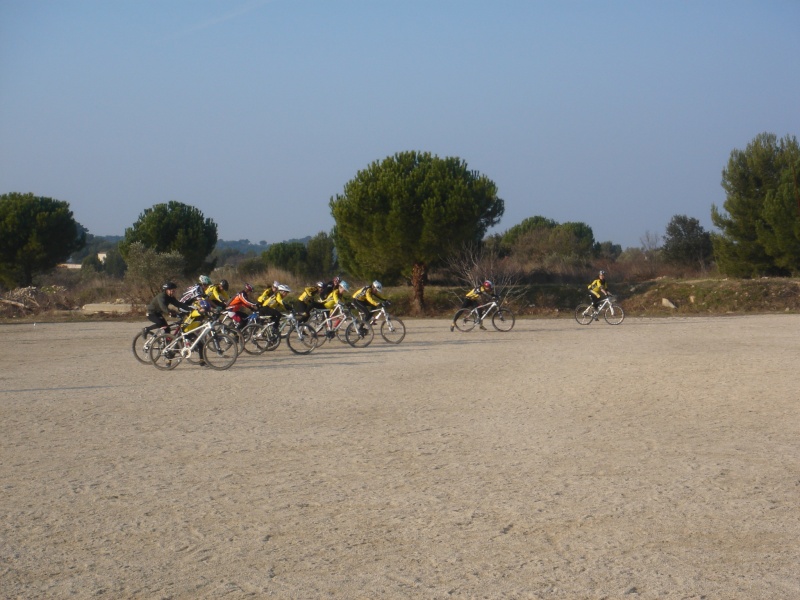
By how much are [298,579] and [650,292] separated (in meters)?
37.0

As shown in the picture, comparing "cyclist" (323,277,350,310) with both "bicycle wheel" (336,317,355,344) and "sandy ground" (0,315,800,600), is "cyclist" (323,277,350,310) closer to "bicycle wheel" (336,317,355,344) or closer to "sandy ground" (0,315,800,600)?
"bicycle wheel" (336,317,355,344)

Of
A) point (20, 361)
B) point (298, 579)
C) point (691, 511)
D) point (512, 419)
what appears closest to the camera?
point (298, 579)

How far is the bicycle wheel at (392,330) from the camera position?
75.1 feet

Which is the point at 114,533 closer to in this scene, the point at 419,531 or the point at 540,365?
the point at 419,531

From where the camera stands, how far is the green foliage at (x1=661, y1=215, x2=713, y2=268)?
2366 inches

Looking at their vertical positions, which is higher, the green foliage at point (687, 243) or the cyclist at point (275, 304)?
the green foliage at point (687, 243)

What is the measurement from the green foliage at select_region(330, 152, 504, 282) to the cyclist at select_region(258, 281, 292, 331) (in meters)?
17.5

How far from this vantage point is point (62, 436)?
10.0m

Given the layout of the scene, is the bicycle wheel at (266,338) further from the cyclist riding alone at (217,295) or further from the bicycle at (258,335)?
the cyclist riding alone at (217,295)

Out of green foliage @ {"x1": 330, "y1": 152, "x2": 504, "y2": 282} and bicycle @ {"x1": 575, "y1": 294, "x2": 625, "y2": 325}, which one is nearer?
bicycle @ {"x1": 575, "y1": 294, "x2": 625, "y2": 325}

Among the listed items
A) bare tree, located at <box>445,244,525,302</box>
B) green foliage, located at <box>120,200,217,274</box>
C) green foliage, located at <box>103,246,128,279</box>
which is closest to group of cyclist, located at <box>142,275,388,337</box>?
bare tree, located at <box>445,244,525,302</box>

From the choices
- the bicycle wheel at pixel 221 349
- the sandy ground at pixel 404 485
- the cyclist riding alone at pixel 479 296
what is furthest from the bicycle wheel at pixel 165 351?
the cyclist riding alone at pixel 479 296

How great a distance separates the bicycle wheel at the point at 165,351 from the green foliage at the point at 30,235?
3859cm

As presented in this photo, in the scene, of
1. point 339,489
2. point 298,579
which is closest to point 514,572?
point 298,579
